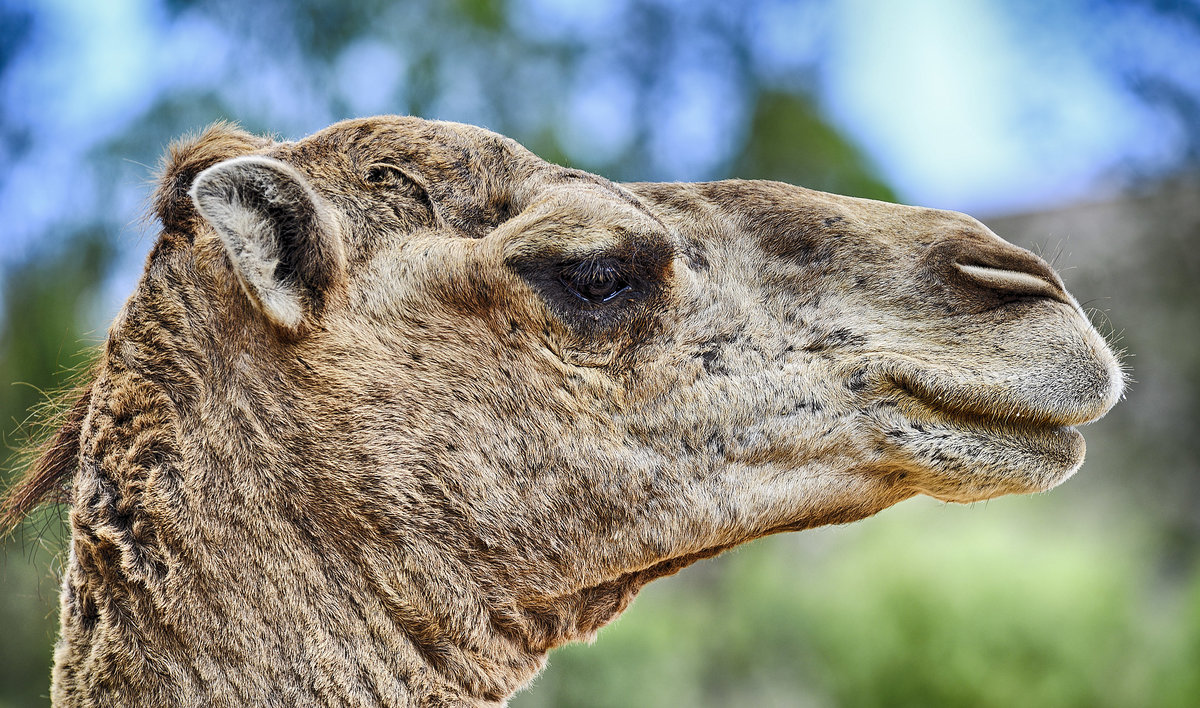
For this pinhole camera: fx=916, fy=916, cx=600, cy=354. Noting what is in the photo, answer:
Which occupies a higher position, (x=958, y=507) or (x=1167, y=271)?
(x=1167, y=271)

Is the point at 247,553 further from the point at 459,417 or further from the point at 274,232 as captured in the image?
the point at 274,232

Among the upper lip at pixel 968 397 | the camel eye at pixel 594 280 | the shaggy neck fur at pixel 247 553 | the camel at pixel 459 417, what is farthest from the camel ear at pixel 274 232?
the upper lip at pixel 968 397

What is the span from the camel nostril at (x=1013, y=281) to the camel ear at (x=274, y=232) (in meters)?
1.56

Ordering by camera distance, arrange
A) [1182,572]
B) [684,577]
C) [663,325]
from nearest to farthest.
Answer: [663,325], [1182,572], [684,577]

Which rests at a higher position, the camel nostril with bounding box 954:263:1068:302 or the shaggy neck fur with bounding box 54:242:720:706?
the camel nostril with bounding box 954:263:1068:302

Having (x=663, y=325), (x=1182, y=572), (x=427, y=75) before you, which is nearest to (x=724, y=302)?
(x=663, y=325)

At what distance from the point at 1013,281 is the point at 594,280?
3.35 feet

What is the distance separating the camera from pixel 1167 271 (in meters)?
12.8

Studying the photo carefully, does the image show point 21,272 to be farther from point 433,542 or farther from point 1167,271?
point 1167,271

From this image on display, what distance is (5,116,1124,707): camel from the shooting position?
2070 mm

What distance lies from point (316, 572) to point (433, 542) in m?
0.27

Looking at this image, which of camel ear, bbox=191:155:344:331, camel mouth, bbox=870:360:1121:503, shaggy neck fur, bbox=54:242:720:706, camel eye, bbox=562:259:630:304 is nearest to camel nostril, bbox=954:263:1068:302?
camel mouth, bbox=870:360:1121:503

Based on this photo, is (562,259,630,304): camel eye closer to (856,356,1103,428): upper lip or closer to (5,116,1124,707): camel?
(5,116,1124,707): camel

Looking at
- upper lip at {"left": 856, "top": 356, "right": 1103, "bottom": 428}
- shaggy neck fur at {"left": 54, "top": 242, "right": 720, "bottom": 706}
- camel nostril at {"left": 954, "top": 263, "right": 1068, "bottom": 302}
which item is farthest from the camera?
camel nostril at {"left": 954, "top": 263, "right": 1068, "bottom": 302}
